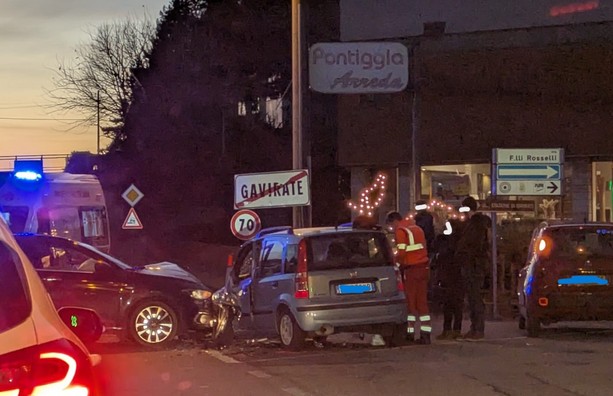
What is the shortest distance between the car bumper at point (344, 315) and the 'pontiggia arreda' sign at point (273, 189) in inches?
198

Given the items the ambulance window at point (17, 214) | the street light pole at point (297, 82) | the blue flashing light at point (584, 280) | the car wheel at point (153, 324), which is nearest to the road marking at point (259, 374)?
the car wheel at point (153, 324)

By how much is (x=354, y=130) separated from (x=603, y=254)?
19196mm

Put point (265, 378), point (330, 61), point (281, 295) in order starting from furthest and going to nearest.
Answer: point (330, 61)
point (281, 295)
point (265, 378)

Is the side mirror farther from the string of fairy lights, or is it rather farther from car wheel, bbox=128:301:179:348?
the string of fairy lights

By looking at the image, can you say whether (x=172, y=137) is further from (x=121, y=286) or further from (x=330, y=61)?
(x=121, y=286)

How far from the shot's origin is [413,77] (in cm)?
1866

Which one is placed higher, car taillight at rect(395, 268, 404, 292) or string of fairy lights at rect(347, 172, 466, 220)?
string of fairy lights at rect(347, 172, 466, 220)

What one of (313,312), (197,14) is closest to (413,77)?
(313,312)

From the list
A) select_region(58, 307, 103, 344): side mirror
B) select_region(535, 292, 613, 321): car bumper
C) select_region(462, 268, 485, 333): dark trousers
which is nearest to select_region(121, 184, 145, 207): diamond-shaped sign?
select_region(462, 268, 485, 333): dark trousers

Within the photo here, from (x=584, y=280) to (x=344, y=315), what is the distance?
138 inches

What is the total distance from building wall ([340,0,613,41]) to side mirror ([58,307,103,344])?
1085 inches

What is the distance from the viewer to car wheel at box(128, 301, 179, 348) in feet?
47.2

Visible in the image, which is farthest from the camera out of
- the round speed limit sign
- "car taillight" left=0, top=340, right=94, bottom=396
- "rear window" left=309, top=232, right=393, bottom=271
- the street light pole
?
the round speed limit sign

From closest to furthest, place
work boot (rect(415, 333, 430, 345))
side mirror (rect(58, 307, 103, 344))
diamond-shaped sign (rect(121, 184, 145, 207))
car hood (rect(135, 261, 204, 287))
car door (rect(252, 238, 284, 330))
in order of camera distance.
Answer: side mirror (rect(58, 307, 103, 344))
work boot (rect(415, 333, 430, 345))
car door (rect(252, 238, 284, 330))
car hood (rect(135, 261, 204, 287))
diamond-shaped sign (rect(121, 184, 145, 207))
